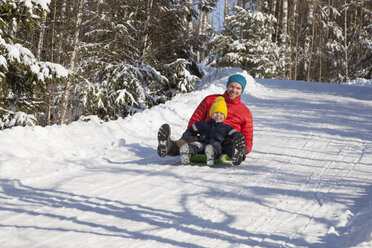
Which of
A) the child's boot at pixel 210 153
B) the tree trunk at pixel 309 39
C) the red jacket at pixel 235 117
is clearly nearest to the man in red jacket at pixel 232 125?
the red jacket at pixel 235 117

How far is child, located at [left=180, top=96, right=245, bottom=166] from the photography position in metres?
4.55

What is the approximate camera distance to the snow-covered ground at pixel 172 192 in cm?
252

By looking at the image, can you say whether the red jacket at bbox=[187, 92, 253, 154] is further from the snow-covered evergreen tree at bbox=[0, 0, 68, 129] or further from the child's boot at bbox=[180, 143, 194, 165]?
the snow-covered evergreen tree at bbox=[0, 0, 68, 129]

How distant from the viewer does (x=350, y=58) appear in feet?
87.7

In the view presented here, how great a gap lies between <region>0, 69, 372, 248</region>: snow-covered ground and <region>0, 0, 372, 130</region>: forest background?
5.32ft

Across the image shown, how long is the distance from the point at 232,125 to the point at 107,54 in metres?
5.77

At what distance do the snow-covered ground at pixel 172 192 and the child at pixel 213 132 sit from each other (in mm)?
244

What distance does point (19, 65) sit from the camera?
21.0 ft

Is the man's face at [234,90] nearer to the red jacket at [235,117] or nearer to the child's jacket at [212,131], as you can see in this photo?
the red jacket at [235,117]

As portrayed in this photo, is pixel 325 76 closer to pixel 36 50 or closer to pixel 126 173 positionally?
pixel 36 50

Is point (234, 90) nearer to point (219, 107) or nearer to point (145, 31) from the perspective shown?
point (219, 107)

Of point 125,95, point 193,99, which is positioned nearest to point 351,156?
point 193,99

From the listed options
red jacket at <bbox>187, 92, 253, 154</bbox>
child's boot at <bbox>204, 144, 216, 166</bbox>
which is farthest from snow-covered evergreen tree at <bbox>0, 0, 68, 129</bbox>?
child's boot at <bbox>204, 144, 216, 166</bbox>

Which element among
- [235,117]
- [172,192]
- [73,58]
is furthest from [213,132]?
[73,58]
